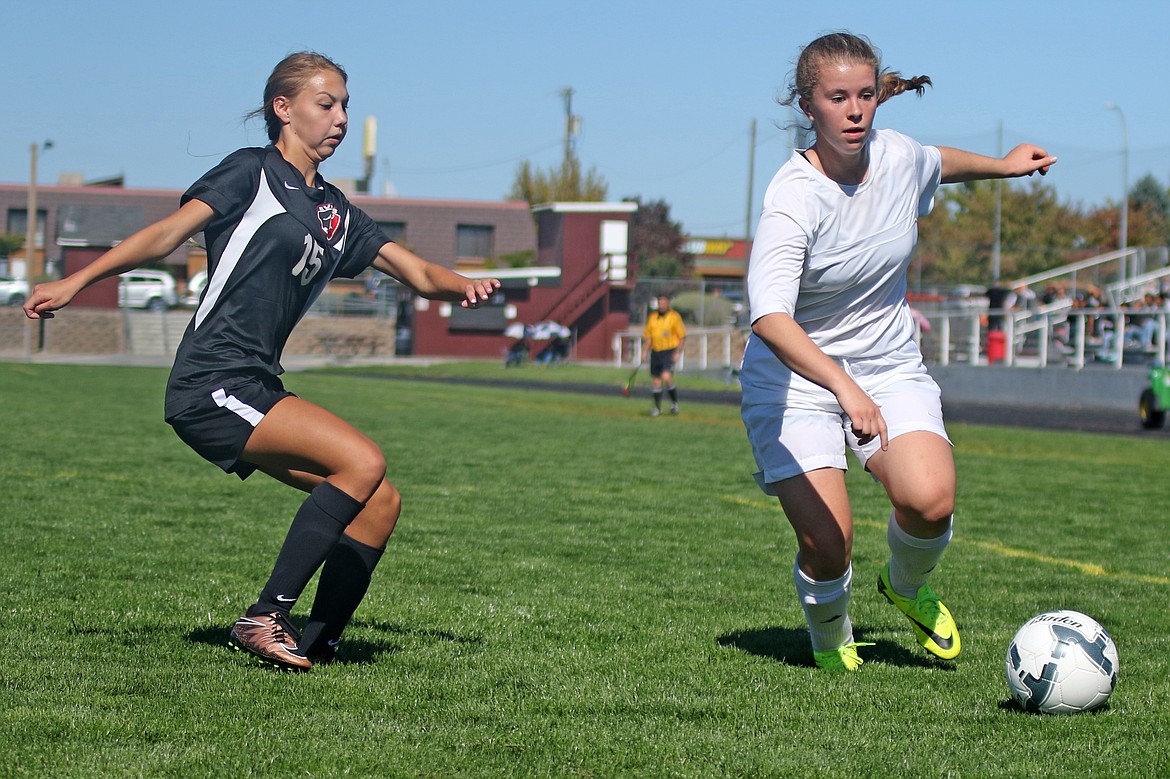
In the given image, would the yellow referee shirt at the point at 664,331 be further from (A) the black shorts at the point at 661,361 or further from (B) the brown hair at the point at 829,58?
(B) the brown hair at the point at 829,58

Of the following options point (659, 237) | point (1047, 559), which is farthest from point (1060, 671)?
point (659, 237)

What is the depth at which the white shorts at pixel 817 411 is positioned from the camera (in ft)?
14.9

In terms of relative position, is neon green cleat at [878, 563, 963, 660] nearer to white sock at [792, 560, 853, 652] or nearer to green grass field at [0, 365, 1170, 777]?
green grass field at [0, 365, 1170, 777]

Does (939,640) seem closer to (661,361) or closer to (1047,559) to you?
(1047,559)

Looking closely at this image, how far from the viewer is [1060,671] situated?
4.09 m

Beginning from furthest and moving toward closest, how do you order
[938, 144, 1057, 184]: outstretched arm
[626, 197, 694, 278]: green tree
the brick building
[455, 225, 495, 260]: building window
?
1. [626, 197, 694, 278]: green tree
2. [455, 225, 495, 260]: building window
3. the brick building
4. [938, 144, 1057, 184]: outstretched arm

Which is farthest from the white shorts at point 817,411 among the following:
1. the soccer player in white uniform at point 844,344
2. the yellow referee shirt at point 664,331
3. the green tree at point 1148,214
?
the green tree at point 1148,214

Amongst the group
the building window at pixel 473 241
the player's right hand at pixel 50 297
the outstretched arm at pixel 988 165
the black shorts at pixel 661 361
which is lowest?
the black shorts at pixel 661 361

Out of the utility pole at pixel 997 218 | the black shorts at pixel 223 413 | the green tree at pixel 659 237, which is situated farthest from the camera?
the green tree at pixel 659 237

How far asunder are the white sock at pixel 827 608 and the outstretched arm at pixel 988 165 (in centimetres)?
156

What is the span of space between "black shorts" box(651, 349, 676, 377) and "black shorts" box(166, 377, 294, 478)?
17347 millimetres

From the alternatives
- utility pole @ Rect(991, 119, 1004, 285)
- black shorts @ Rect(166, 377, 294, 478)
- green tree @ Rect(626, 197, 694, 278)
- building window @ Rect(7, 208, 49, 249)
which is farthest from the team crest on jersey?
green tree @ Rect(626, 197, 694, 278)

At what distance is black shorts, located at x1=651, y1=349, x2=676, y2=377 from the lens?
21.6 m

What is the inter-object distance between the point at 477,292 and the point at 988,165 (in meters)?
1.99
